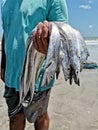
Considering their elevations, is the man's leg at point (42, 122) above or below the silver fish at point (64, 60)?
below

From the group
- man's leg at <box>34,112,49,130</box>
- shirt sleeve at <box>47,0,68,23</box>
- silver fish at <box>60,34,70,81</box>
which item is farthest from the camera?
man's leg at <box>34,112,49,130</box>

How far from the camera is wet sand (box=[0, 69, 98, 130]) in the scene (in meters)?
4.54

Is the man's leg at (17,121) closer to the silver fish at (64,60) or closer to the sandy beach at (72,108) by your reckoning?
the silver fish at (64,60)

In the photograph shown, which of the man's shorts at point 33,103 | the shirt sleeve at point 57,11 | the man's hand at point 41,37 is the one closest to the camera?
the man's hand at point 41,37

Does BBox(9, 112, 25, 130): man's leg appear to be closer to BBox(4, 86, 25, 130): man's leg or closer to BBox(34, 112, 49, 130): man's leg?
BBox(4, 86, 25, 130): man's leg

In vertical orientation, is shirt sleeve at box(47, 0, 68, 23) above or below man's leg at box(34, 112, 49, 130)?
above

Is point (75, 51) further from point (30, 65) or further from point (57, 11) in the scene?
point (57, 11)

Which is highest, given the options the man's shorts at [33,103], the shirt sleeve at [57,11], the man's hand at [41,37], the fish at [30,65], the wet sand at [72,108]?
the shirt sleeve at [57,11]

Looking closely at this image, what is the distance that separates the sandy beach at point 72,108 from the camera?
454cm

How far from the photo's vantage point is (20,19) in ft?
9.12

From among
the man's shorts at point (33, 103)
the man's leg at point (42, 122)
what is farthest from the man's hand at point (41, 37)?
the man's leg at point (42, 122)

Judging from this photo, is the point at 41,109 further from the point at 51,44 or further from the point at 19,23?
the point at 51,44

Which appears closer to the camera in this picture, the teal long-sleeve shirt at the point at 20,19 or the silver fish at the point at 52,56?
the silver fish at the point at 52,56

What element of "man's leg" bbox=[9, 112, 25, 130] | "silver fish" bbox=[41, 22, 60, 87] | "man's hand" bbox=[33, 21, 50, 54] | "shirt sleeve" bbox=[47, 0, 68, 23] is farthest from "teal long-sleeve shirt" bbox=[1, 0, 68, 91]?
"silver fish" bbox=[41, 22, 60, 87]
